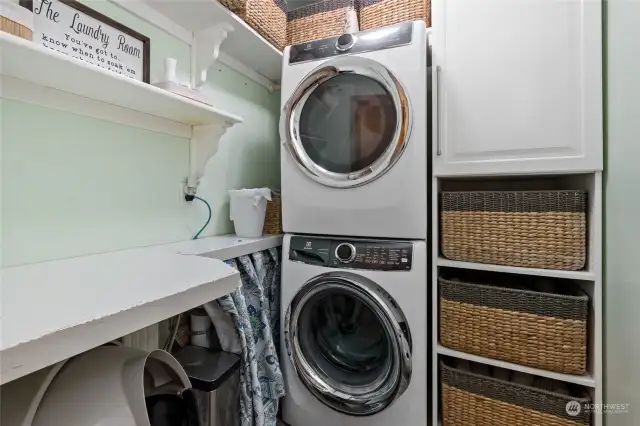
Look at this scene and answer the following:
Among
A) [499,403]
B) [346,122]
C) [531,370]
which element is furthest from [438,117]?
[499,403]

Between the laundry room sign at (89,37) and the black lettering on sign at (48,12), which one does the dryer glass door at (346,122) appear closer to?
the laundry room sign at (89,37)

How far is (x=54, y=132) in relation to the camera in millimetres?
1017

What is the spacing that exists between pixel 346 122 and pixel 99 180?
3.52 feet

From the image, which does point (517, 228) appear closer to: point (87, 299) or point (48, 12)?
point (87, 299)

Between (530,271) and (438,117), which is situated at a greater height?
(438,117)

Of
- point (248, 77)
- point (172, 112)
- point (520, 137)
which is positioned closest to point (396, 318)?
point (520, 137)

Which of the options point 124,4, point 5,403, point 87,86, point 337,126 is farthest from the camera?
point 337,126

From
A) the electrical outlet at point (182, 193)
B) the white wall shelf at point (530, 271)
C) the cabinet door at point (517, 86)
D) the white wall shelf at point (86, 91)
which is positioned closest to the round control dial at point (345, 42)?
the cabinet door at point (517, 86)

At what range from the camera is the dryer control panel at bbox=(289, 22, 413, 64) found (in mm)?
1417

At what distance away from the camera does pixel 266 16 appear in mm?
1634

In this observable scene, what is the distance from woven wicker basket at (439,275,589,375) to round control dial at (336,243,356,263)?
1.38ft

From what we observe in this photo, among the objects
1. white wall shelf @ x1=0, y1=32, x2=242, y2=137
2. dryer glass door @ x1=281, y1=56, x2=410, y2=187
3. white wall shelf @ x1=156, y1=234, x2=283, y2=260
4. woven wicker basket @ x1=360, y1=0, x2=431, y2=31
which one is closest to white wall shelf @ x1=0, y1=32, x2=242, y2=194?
white wall shelf @ x1=0, y1=32, x2=242, y2=137

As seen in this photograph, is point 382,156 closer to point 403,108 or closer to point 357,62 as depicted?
point 403,108

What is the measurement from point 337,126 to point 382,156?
295 mm
